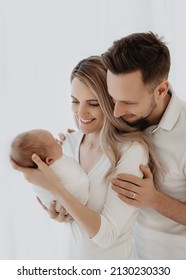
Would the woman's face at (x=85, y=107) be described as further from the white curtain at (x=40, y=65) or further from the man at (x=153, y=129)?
the white curtain at (x=40, y=65)

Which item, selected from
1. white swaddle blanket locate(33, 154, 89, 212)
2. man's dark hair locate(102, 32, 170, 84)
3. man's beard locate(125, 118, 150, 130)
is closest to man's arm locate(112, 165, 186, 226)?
white swaddle blanket locate(33, 154, 89, 212)

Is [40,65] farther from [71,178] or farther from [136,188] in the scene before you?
[136,188]

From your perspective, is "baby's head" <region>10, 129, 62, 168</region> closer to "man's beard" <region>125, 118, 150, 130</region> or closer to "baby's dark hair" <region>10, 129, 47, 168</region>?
"baby's dark hair" <region>10, 129, 47, 168</region>

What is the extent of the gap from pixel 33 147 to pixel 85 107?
0.91 feet

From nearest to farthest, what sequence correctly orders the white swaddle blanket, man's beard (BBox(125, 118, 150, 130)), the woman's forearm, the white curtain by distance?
the woman's forearm
the white swaddle blanket
man's beard (BBox(125, 118, 150, 130))
the white curtain

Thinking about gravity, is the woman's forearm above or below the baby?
below

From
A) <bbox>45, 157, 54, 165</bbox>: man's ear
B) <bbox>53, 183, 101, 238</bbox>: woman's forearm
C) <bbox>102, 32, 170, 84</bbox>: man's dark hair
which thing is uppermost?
<bbox>102, 32, 170, 84</bbox>: man's dark hair

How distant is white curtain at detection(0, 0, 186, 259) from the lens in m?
2.46

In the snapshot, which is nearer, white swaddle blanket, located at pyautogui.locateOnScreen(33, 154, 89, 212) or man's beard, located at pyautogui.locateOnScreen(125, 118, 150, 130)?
white swaddle blanket, located at pyautogui.locateOnScreen(33, 154, 89, 212)

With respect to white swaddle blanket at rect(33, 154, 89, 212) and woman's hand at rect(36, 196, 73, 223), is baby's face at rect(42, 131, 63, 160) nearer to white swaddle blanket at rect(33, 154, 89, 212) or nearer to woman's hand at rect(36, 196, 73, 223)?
white swaddle blanket at rect(33, 154, 89, 212)

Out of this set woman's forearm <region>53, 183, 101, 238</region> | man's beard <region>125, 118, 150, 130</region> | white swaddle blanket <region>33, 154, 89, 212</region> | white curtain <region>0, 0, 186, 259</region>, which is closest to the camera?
woman's forearm <region>53, 183, 101, 238</region>

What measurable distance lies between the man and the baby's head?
27 cm

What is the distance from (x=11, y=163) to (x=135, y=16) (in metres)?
1.32

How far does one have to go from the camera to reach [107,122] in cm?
186
